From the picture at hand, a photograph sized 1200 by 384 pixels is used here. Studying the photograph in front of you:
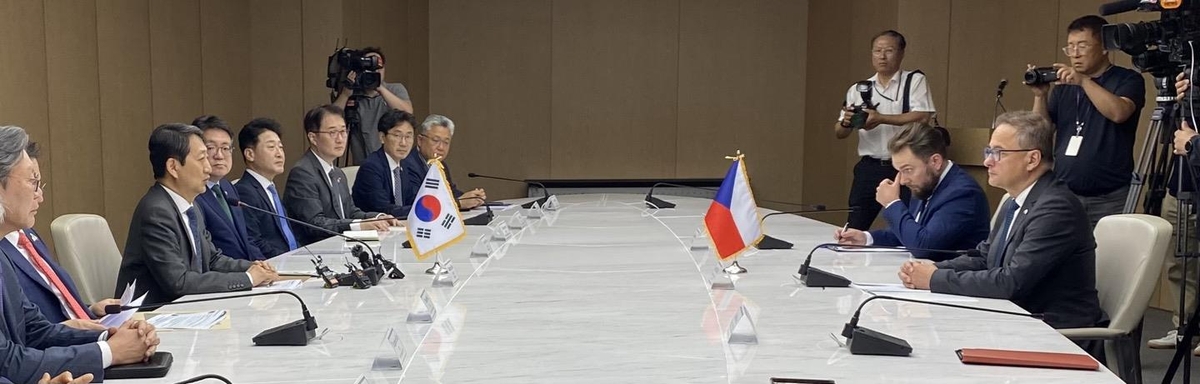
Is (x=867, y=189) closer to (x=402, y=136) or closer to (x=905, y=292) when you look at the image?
(x=402, y=136)

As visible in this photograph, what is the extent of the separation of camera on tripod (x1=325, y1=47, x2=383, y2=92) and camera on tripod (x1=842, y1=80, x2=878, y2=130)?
284 cm

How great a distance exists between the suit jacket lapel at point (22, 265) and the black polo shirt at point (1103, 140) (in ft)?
12.7

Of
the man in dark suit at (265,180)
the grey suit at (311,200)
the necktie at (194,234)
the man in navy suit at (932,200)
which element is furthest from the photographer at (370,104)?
the man in navy suit at (932,200)

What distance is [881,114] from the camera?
228 inches

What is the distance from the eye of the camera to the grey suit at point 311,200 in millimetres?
4715

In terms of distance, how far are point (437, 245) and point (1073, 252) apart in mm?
1739

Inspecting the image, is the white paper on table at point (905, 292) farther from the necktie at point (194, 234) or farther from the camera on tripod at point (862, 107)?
the camera on tripod at point (862, 107)

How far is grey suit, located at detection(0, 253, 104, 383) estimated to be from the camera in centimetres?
202

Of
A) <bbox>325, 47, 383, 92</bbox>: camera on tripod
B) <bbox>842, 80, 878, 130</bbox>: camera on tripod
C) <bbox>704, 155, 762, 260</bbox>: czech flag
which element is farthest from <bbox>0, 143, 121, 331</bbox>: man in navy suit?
<bbox>325, 47, 383, 92</bbox>: camera on tripod

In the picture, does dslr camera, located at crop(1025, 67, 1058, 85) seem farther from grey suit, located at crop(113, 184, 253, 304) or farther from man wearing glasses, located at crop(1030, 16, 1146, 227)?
grey suit, located at crop(113, 184, 253, 304)

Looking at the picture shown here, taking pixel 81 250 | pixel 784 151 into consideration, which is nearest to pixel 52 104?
pixel 81 250

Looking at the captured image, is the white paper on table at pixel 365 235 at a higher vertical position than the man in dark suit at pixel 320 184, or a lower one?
lower

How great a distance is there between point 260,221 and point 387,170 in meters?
1.31

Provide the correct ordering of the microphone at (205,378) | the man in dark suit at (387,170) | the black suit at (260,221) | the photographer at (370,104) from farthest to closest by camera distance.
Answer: the photographer at (370,104) < the man in dark suit at (387,170) < the black suit at (260,221) < the microphone at (205,378)
